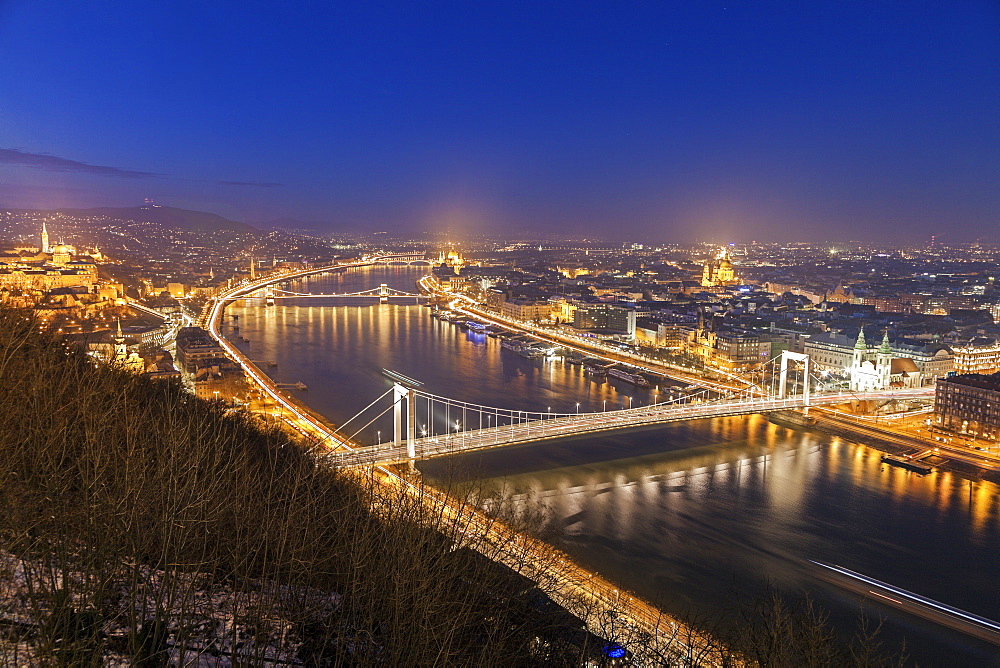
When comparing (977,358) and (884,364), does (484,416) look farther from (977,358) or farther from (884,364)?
(977,358)

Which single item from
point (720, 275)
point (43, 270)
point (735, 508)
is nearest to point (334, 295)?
point (43, 270)

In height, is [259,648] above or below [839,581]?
above

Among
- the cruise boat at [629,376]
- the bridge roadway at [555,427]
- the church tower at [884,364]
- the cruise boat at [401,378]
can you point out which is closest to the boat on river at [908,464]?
the bridge roadway at [555,427]

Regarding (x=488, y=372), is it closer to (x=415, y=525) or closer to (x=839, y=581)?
(x=839, y=581)

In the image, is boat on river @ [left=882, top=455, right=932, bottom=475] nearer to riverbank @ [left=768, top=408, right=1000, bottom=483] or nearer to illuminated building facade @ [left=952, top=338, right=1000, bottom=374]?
riverbank @ [left=768, top=408, right=1000, bottom=483]

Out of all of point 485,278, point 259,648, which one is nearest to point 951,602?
point 259,648

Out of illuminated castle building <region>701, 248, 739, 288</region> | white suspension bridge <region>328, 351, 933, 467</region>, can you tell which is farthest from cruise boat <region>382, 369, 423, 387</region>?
illuminated castle building <region>701, 248, 739, 288</region>
